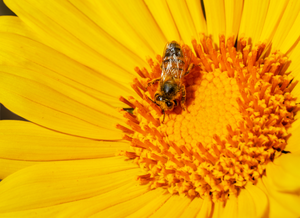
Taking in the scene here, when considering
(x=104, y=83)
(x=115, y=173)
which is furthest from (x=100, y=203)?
(x=104, y=83)

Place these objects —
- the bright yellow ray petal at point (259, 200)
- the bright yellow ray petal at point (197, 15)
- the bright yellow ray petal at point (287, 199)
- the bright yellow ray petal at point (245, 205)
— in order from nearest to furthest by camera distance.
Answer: the bright yellow ray petal at point (287, 199) < the bright yellow ray petal at point (259, 200) < the bright yellow ray petal at point (245, 205) < the bright yellow ray petal at point (197, 15)

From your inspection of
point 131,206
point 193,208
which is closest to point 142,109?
point 131,206

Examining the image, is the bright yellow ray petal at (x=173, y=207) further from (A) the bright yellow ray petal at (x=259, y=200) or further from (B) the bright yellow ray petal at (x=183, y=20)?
(B) the bright yellow ray petal at (x=183, y=20)

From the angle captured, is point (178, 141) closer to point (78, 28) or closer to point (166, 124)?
point (166, 124)

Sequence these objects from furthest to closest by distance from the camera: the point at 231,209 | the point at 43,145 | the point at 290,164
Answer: the point at 43,145 < the point at 231,209 < the point at 290,164

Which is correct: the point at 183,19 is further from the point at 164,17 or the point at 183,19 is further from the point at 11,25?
the point at 11,25

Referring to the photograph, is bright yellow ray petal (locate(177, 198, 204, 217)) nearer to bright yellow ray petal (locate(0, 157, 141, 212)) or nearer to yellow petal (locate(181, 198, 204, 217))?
yellow petal (locate(181, 198, 204, 217))

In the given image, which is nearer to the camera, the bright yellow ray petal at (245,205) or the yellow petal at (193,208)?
the bright yellow ray petal at (245,205)

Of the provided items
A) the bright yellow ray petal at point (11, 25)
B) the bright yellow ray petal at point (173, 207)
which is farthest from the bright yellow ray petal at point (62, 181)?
the bright yellow ray petal at point (11, 25)
